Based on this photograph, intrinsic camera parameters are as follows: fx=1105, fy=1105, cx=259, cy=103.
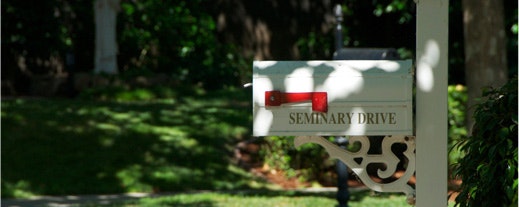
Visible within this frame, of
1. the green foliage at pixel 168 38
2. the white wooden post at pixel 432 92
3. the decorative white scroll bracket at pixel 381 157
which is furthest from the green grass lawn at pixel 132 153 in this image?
the white wooden post at pixel 432 92

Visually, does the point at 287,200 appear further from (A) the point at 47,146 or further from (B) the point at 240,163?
(A) the point at 47,146

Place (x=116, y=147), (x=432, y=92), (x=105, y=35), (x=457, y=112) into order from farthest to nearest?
(x=105, y=35), (x=457, y=112), (x=116, y=147), (x=432, y=92)

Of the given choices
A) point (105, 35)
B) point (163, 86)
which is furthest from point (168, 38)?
point (163, 86)

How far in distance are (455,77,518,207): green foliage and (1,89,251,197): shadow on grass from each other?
8.46m

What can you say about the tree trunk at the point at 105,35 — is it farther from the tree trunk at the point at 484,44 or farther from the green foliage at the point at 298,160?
the tree trunk at the point at 484,44

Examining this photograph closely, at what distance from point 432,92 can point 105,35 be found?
50.6ft

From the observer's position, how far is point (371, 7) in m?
20.8

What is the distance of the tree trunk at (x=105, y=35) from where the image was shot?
19.8m

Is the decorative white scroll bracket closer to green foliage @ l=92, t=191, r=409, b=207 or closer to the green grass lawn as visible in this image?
green foliage @ l=92, t=191, r=409, b=207

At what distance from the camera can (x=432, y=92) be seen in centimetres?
490

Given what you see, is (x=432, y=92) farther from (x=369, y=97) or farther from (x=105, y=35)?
(x=105, y=35)

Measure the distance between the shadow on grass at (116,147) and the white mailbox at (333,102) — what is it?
8.46m

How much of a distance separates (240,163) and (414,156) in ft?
31.6

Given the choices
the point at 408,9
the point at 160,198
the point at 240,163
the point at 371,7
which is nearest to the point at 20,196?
the point at 160,198
